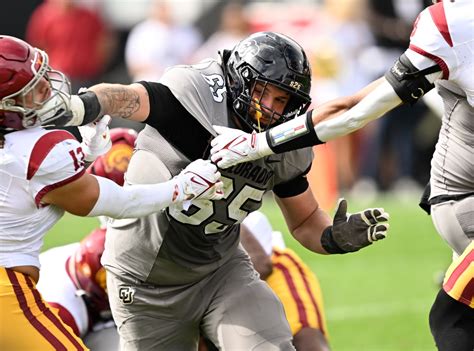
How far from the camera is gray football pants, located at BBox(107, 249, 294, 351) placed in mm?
Answer: 5066

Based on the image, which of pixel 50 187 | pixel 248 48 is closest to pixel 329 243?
pixel 248 48

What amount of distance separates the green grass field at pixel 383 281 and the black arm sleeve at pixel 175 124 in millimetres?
2817

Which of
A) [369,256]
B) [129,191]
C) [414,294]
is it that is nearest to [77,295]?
[129,191]

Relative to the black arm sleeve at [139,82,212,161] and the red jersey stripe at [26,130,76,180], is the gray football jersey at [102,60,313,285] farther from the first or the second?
the red jersey stripe at [26,130,76,180]

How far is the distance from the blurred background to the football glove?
6027 millimetres

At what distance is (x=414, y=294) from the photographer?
363 inches

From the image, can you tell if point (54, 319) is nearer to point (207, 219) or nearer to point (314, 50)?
point (207, 219)

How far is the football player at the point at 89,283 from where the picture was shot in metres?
6.00

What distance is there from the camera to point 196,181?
4.79 m

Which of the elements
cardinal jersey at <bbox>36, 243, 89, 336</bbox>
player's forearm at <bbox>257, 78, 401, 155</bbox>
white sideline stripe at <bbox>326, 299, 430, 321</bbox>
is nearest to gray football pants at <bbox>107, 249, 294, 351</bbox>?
player's forearm at <bbox>257, 78, 401, 155</bbox>

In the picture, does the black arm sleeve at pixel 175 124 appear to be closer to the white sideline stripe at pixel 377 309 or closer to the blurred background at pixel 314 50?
the white sideline stripe at pixel 377 309

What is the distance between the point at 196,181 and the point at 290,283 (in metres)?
1.73

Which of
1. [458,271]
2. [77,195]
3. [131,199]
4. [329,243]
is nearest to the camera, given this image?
[77,195]

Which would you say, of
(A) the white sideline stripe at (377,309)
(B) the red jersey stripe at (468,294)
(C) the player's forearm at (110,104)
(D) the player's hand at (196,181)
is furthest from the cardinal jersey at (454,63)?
(A) the white sideline stripe at (377,309)
